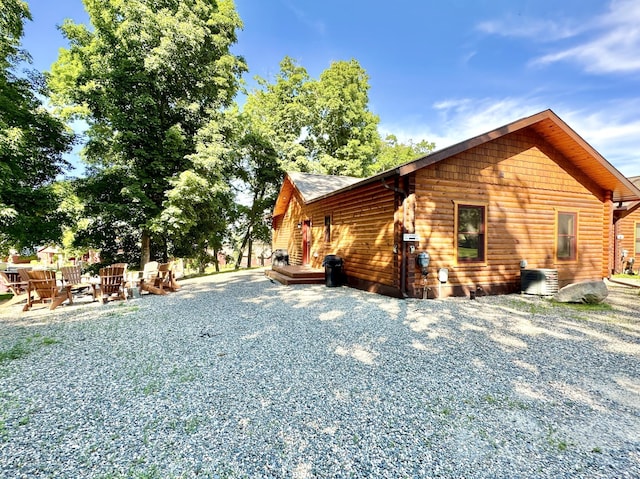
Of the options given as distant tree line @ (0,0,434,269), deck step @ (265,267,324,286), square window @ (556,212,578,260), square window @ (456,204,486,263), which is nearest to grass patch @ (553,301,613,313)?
square window @ (456,204,486,263)

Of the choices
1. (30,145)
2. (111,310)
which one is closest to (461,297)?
(111,310)

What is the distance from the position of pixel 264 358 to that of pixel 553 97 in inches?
727

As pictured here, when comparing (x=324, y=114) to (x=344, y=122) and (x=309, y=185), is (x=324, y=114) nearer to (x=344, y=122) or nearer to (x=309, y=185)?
(x=344, y=122)

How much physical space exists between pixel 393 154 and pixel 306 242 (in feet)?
58.3

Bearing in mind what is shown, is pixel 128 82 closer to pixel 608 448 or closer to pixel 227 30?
pixel 227 30

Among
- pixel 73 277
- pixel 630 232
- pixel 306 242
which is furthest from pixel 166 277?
pixel 630 232

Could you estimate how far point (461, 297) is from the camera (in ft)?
26.3

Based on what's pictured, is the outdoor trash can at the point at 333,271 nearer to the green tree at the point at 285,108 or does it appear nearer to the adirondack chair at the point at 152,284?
the adirondack chair at the point at 152,284

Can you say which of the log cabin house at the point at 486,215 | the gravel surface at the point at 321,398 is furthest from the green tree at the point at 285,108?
the gravel surface at the point at 321,398

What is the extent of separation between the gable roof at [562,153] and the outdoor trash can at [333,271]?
246cm

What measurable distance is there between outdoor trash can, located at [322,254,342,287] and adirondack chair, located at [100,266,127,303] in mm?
5709

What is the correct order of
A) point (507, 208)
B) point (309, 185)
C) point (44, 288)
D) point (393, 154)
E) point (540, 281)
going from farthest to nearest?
1. point (393, 154)
2. point (309, 185)
3. point (507, 208)
4. point (540, 281)
5. point (44, 288)

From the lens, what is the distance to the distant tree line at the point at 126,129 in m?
10.4

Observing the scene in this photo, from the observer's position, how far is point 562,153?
9477mm
